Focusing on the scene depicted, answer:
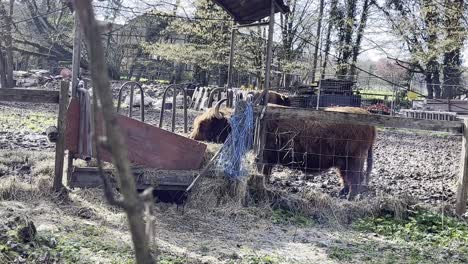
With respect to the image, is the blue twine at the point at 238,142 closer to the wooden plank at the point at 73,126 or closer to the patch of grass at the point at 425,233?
the patch of grass at the point at 425,233

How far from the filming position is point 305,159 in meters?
6.60

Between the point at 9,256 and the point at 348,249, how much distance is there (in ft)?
9.88

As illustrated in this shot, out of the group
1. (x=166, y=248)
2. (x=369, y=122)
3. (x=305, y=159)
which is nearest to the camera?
(x=166, y=248)

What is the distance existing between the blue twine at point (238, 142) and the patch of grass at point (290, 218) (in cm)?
65

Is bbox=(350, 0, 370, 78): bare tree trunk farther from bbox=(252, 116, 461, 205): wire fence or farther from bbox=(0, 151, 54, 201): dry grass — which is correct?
bbox=(0, 151, 54, 201): dry grass

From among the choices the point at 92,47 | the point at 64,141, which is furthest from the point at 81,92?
the point at 92,47

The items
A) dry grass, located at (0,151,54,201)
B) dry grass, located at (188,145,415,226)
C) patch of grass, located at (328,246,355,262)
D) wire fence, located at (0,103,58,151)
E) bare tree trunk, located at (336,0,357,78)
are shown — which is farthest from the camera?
bare tree trunk, located at (336,0,357,78)

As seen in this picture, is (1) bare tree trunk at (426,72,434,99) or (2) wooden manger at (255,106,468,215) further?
(1) bare tree trunk at (426,72,434,99)

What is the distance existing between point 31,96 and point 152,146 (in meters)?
1.51

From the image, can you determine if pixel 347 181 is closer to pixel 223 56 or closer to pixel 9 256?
pixel 9 256

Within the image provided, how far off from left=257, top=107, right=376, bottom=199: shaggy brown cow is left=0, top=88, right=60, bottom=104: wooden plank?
2.72m

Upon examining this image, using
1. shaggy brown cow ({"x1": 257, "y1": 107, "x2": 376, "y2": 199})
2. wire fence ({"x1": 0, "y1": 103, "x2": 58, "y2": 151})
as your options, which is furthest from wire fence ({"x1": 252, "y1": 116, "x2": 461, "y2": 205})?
wire fence ({"x1": 0, "y1": 103, "x2": 58, "y2": 151})

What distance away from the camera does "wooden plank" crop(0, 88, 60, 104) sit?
5.57 m

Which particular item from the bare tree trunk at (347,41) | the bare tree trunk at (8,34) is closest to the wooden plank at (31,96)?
the bare tree trunk at (8,34)
